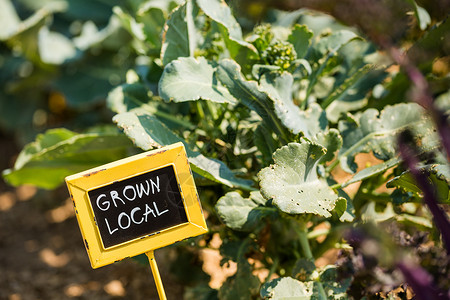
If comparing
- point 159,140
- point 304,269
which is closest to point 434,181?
point 304,269

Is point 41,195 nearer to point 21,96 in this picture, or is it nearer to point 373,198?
point 21,96

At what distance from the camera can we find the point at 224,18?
0.98 metres

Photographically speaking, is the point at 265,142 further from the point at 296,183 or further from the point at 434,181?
the point at 434,181

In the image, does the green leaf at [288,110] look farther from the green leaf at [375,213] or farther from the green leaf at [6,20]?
the green leaf at [6,20]

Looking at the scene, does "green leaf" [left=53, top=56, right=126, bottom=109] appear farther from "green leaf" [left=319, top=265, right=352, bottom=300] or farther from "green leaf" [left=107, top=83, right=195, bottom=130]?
"green leaf" [left=319, top=265, right=352, bottom=300]

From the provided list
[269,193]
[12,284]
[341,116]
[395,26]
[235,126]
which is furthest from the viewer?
[12,284]

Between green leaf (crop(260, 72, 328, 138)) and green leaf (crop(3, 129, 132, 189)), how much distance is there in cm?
41

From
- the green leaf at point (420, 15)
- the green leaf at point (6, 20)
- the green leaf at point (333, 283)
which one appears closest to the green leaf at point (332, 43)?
the green leaf at point (420, 15)

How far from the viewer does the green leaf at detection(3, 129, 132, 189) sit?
111 centimetres

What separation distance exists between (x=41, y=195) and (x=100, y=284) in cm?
56

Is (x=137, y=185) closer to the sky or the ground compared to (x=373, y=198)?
closer to the sky

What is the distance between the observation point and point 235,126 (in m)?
1.05

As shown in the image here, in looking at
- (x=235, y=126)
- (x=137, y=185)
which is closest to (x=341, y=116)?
(x=235, y=126)

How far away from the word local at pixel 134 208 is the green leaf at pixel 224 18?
0.35m
